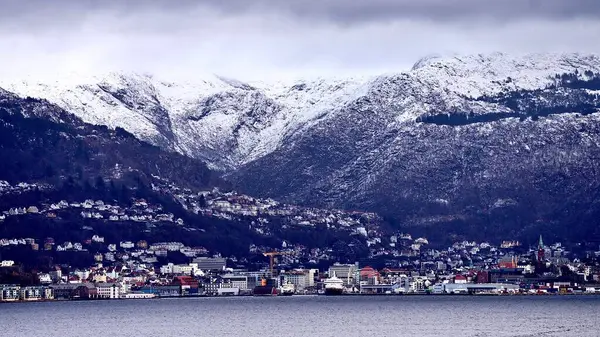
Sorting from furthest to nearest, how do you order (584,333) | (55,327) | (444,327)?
1. (55,327)
2. (444,327)
3. (584,333)

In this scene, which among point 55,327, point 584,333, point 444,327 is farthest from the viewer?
point 55,327

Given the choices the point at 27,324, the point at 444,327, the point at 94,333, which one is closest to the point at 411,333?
the point at 444,327

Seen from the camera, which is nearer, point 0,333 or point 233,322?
point 0,333

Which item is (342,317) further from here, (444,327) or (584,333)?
(584,333)

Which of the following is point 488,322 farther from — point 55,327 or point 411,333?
point 55,327

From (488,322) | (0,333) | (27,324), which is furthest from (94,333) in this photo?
(488,322)

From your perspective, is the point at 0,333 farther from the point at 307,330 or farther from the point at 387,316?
the point at 387,316

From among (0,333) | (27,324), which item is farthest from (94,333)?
(27,324)

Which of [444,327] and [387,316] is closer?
[444,327]
